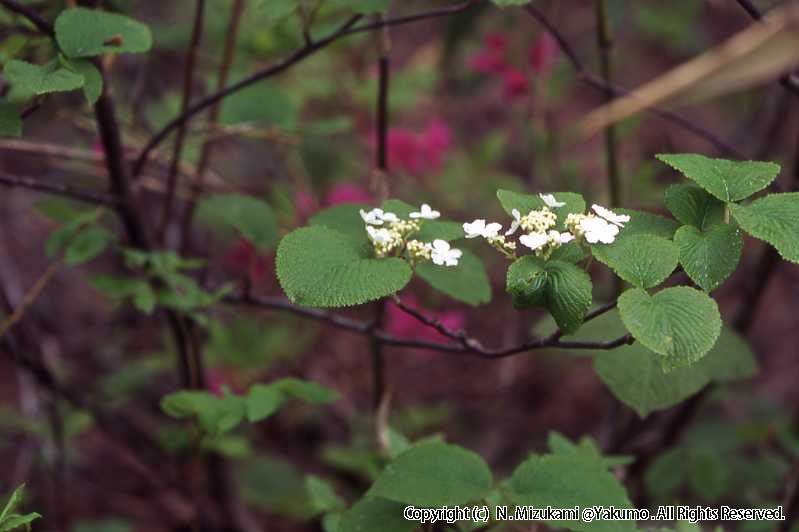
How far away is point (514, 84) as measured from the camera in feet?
6.95

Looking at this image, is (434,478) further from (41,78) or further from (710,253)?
(41,78)

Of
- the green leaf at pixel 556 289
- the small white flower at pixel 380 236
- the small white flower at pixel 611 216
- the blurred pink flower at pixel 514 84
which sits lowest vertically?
the green leaf at pixel 556 289

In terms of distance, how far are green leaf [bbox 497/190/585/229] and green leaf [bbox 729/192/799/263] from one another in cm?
15

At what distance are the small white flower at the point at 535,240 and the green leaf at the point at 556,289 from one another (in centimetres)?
2

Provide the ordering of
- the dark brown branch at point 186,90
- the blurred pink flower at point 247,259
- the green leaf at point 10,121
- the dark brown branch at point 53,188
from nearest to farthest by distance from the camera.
Result: the green leaf at point 10,121 < the dark brown branch at point 53,188 < the dark brown branch at point 186,90 < the blurred pink flower at point 247,259

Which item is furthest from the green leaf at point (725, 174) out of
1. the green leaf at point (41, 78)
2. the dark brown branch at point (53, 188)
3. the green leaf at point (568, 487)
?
the dark brown branch at point (53, 188)

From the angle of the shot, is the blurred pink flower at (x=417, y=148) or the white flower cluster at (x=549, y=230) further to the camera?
the blurred pink flower at (x=417, y=148)

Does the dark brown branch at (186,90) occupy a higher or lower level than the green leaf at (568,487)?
higher

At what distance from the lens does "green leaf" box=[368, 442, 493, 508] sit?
945mm

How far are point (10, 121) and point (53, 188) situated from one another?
0.87 feet

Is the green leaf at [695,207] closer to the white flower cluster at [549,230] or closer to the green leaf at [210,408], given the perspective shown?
the white flower cluster at [549,230]

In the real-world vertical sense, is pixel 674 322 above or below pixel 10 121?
below

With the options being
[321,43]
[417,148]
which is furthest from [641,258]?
[417,148]

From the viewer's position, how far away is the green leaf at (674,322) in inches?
29.5
